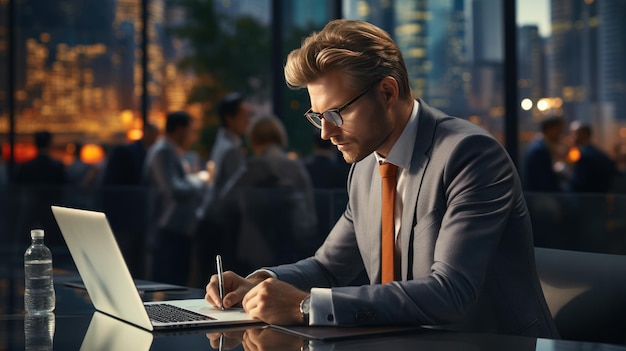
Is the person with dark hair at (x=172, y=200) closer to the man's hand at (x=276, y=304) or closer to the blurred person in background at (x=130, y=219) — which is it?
the blurred person in background at (x=130, y=219)

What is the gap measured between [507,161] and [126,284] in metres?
0.92

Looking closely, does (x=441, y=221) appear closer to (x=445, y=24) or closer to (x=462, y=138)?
(x=462, y=138)

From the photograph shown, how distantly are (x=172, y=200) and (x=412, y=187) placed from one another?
4526 millimetres

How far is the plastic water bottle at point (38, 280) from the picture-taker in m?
2.43

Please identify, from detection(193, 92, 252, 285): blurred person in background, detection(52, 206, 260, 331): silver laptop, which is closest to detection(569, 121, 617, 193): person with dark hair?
detection(193, 92, 252, 285): blurred person in background

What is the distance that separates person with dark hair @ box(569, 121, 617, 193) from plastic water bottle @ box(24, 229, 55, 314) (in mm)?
4886

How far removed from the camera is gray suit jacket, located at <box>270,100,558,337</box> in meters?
2.02

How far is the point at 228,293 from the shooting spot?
230 centimetres

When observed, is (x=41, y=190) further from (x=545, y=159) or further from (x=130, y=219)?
(x=545, y=159)

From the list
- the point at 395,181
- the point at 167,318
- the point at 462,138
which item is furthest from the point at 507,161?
the point at 167,318

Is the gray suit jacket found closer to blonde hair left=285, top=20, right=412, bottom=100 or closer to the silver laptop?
blonde hair left=285, top=20, right=412, bottom=100

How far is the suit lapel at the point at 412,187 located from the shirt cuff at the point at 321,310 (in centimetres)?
41

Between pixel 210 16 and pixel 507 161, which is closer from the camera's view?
pixel 507 161

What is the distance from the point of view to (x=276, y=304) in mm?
2029
